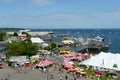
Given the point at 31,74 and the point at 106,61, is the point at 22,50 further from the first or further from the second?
the point at 106,61

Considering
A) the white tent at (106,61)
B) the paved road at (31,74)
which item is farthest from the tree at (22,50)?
the white tent at (106,61)

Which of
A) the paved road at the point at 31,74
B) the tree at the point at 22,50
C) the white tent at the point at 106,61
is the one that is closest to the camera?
the paved road at the point at 31,74

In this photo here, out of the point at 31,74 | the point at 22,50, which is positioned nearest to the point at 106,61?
the point at 31,74

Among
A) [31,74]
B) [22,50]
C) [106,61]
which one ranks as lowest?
[31,74]

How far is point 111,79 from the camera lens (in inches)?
1837

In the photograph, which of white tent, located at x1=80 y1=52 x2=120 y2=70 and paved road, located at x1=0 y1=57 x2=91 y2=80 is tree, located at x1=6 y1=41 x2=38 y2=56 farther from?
white tent, located at x1=80 y1=52 x2=120 y2=70

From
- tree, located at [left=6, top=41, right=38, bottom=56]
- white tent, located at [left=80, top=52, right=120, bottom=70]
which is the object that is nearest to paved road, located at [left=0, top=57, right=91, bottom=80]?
white tent, located at [left=80, top=52, right=120, bottom=70]

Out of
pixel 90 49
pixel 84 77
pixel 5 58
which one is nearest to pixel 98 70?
pixel 84 77

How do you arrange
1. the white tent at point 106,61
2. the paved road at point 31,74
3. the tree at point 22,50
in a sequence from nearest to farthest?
the paved road at point 31,74
the white tent at point 106,61
the tree at point 22,50

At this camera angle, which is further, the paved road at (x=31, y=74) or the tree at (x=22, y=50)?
the tree at (x=22, y=50)

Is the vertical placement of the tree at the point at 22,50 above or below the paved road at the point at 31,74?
above

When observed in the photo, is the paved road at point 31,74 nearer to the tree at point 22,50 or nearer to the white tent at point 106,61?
the white tent at point 106,61

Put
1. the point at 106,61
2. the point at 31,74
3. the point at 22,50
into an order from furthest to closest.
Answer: the point at 22,50, the point at 106,61, the point at 31,74

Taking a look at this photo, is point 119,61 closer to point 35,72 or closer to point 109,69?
point 109,69
